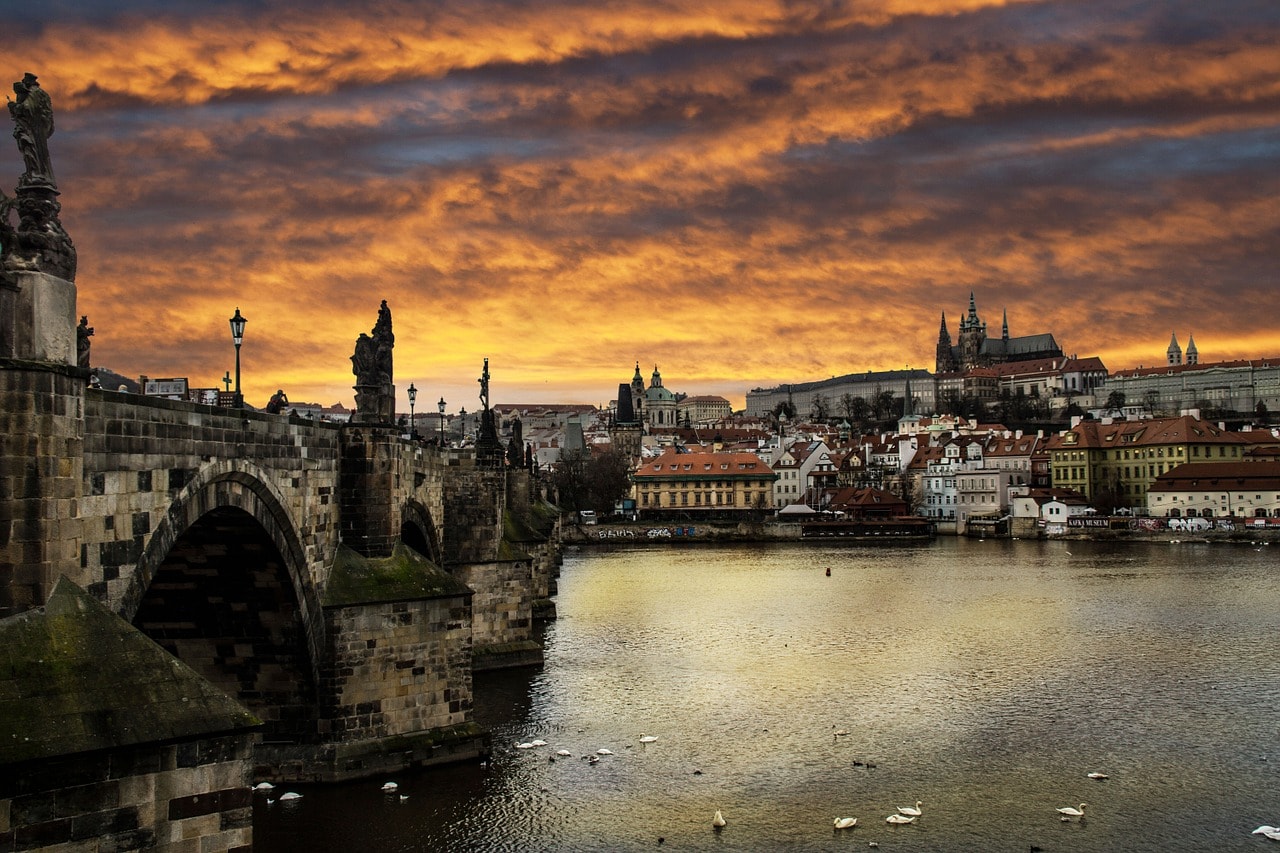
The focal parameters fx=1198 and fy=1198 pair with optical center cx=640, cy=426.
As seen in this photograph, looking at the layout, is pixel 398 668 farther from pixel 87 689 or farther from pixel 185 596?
pixel 87 689

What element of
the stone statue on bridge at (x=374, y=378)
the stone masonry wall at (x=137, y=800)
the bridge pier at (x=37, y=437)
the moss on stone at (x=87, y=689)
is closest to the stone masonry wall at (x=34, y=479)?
the bridge pier at (x=37, y=437)

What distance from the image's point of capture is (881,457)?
14062cm

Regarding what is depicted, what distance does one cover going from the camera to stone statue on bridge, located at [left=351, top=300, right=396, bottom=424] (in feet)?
70.9

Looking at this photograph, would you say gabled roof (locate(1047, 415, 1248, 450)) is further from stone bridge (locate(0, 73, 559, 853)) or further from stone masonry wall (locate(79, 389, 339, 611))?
stone masonry wall (locate(79, 389, 339, 611))

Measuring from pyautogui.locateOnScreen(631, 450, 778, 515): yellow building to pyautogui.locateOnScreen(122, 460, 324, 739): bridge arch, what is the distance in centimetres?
10106

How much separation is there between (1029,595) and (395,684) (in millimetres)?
37545

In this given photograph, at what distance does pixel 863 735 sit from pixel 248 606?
12004 mm

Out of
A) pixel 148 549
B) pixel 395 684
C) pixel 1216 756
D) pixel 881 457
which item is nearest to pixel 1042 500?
pixel 881 457

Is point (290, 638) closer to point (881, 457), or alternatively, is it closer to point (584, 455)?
point (881, 457)

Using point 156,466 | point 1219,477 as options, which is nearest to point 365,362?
point 156,466

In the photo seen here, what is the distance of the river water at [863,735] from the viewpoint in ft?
56.9

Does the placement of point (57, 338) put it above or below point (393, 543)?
above

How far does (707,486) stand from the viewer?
12069 cm

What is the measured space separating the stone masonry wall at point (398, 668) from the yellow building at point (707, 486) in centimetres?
9905
